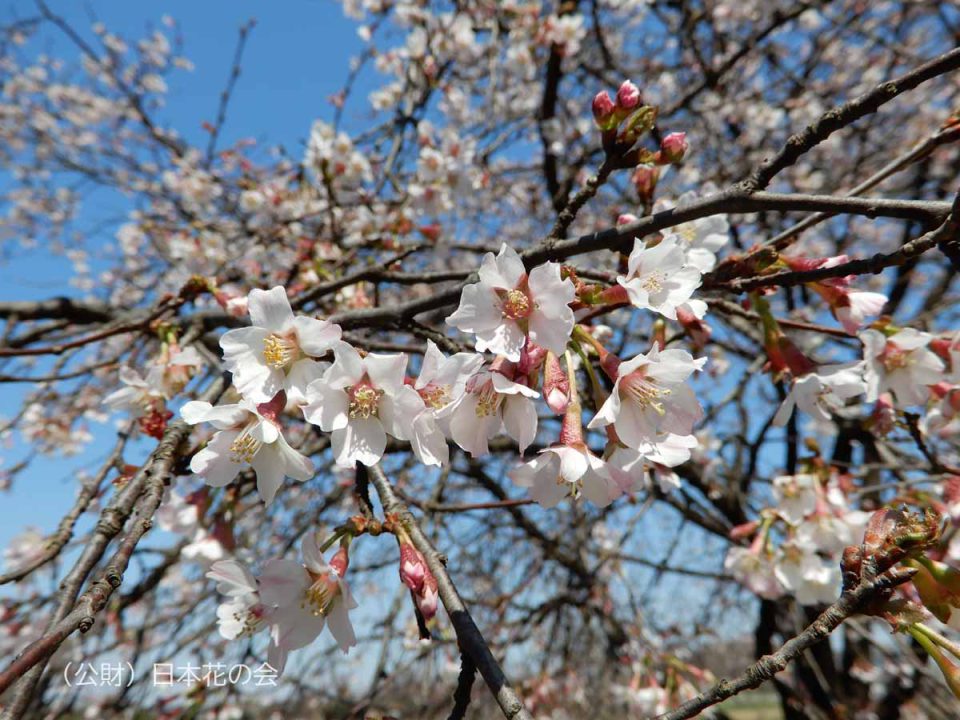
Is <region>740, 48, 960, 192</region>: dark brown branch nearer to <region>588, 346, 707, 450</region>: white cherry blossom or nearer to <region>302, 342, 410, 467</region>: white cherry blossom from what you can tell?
<region>588, 346, 707, 450</region>: white cherry blossom

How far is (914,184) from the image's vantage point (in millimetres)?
5562

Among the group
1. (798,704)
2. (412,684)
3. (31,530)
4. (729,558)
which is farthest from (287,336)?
(31,530)

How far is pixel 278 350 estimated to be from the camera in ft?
3.85

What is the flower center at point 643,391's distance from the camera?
1161 mm

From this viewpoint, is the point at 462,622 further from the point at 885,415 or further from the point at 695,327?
the point at 885,415

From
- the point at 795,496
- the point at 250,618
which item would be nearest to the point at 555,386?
the point at 250,618

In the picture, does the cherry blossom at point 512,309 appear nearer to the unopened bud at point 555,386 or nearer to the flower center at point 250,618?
the unopened bud at point 555,386

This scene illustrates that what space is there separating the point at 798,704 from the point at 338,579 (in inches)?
124

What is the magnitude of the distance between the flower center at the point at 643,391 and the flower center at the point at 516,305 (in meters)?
0.25

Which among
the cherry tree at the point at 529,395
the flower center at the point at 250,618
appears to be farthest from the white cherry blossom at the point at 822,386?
the flower center at the point at 250,618

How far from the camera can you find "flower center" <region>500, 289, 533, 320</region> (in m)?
1.10

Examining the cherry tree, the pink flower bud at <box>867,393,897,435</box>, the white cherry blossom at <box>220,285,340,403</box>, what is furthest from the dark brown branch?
the pink flower bud at <box>867,393,897,435</box>

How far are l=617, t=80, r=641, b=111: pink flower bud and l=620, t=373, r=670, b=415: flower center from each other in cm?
63

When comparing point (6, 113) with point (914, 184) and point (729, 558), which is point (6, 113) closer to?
point (729, 558)
